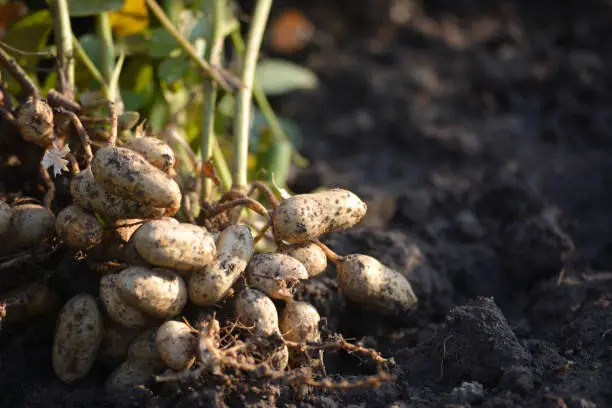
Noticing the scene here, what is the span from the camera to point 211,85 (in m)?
1.80

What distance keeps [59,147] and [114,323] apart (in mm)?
368

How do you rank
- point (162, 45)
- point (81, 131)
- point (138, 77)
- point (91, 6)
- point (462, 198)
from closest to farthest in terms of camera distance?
point (81, 131)
point (91, 6)
point (162, 45)
point (138, 77)
point (462, 198)

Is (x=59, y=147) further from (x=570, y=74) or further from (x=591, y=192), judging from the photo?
(x=570, y=74)

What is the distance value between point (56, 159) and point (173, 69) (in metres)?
0.46

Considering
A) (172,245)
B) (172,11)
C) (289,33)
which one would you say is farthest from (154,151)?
(289,33)

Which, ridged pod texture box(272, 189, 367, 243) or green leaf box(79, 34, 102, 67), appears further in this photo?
green leaf box(79, 34, 102, 67)

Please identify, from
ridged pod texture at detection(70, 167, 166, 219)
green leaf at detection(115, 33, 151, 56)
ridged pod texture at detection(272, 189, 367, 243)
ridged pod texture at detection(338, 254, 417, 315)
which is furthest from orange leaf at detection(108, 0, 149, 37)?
ridged pod texture at detection(338, 254, 417, 315)

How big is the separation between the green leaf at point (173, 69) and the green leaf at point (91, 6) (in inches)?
6.9

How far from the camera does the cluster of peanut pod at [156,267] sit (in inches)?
50.8

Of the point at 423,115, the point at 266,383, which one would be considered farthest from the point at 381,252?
the point at 423,115

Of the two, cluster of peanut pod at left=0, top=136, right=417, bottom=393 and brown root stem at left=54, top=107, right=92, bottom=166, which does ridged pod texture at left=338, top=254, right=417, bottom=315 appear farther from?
brown root stem at left=54, top=107, right=92, bottom=166

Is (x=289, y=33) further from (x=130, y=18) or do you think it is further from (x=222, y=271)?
(x=222, y=271)

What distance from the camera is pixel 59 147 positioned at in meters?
1.47

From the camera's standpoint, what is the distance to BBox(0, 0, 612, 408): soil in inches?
53.9
